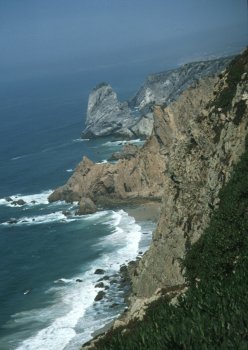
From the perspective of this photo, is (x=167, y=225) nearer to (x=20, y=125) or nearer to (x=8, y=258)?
(x=8, y=258)

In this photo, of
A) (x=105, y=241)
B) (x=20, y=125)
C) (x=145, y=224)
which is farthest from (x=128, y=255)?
(x=20, y=125)

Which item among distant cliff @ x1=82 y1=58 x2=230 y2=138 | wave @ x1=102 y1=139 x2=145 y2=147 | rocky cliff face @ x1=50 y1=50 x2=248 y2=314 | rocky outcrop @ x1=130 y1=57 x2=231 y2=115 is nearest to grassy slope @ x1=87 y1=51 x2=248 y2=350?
rocky cliff face @ x1=50 y1=50 x2=248 y2=314

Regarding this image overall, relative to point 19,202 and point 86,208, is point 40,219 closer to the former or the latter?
point 86,208

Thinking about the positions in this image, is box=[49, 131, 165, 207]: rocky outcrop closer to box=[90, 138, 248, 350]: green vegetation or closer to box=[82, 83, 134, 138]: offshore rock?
box=[82, 83, 134, 138]: offshore rock

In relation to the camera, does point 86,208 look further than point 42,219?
No

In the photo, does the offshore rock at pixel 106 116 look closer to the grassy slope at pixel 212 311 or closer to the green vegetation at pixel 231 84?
the green vegetation at pixel 231 84

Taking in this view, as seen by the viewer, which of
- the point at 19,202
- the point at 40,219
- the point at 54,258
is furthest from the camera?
the point at 19,202

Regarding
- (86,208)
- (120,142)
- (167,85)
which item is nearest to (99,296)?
(86,208)
